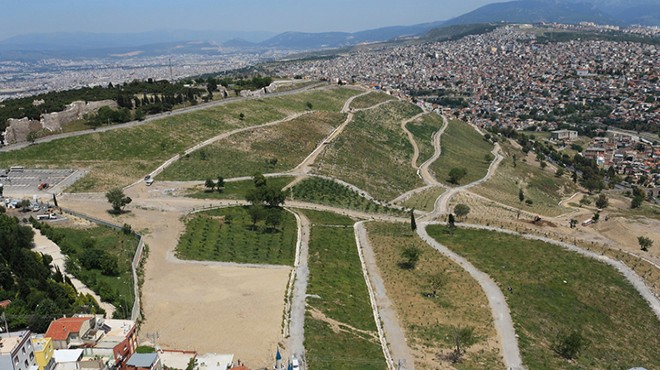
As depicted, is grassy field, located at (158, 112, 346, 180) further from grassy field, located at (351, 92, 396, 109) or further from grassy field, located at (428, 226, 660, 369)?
grassy field, located at (428, 226, 660, 369)

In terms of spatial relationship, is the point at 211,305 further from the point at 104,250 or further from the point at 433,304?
the point at 433,304

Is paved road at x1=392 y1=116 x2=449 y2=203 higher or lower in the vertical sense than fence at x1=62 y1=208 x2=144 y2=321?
lower

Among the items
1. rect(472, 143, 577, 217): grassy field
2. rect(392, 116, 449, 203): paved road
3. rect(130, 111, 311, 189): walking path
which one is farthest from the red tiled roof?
rect(472, 143, 577, 217): grassy field

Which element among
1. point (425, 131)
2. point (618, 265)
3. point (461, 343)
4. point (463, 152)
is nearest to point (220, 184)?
point (461, 343)

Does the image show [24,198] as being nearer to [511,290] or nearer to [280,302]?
[280,302]

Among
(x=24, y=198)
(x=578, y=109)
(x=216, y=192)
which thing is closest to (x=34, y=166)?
(x=24, y=198)

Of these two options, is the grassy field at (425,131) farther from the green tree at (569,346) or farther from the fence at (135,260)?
the green tree at (569,346)

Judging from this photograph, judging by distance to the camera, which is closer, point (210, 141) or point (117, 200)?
point (117, 200)
